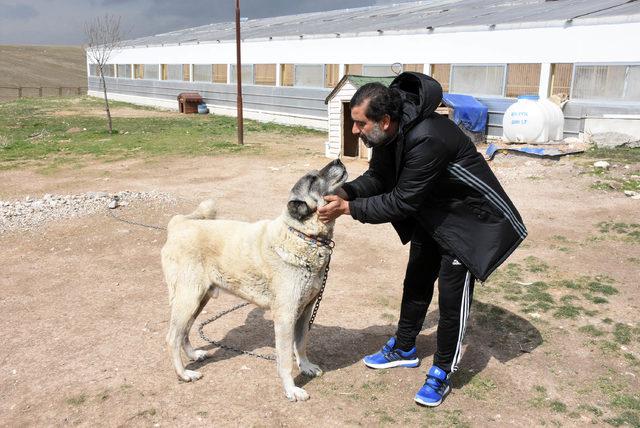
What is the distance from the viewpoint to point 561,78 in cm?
1694

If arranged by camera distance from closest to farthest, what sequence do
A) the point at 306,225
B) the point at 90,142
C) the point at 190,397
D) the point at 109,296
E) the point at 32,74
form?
the point at 306,225 < the point at 190,397 < the point at 109,296 < the point at 90,142 < the point at 32,74

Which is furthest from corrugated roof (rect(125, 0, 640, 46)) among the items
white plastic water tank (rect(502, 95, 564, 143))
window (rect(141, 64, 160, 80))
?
window (rect(141, 64, 160, 80))

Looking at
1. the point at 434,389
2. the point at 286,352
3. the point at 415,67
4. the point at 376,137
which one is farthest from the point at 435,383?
the point at 415,67

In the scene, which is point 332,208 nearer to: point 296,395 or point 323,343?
point 296,395

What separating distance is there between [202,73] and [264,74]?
692cm

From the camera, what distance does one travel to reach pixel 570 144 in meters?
15.2

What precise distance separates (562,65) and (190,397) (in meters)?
16.6

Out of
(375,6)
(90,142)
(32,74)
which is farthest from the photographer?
(32,74)

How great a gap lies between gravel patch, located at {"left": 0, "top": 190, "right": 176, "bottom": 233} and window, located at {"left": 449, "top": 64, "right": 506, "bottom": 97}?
41.5 feet

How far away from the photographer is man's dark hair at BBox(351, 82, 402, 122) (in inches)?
134

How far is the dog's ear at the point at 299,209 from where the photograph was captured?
3.64 m

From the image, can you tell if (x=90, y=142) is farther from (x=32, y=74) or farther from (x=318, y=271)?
(x=32, y=74)

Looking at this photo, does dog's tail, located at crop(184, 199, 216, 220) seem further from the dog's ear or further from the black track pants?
the black track pants

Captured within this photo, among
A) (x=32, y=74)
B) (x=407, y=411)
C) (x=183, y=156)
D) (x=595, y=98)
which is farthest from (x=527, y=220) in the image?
(x=32, y=74)
